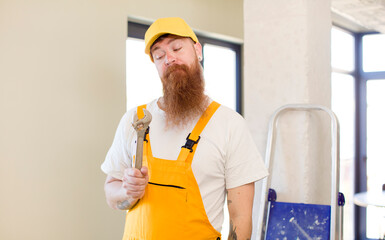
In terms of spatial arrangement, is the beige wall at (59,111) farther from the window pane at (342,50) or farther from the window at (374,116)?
the window at (374,116)

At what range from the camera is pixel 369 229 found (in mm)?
6223

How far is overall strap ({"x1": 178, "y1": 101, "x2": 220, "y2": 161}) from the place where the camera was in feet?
4.99

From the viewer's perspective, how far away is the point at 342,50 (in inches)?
231

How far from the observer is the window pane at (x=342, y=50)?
5.68 metres

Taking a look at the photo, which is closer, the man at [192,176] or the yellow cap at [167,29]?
the man at [192,176]

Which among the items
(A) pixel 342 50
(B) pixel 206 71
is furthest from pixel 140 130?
(A) pixel 342 50

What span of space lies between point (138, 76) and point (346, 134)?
3.80 m

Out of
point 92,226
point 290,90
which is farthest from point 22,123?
point 290,90

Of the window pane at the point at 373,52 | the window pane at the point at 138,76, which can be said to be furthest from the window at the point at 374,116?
the window pane at the point at 138,76

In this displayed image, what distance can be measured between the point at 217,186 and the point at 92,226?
4.50 ft

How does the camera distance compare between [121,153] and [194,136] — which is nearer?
[194,136]

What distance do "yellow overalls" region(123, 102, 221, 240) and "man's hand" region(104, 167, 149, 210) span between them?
0.07 metres

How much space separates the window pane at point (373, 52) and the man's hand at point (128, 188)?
536cm

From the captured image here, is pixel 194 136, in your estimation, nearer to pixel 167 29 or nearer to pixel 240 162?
pixel 240 162
